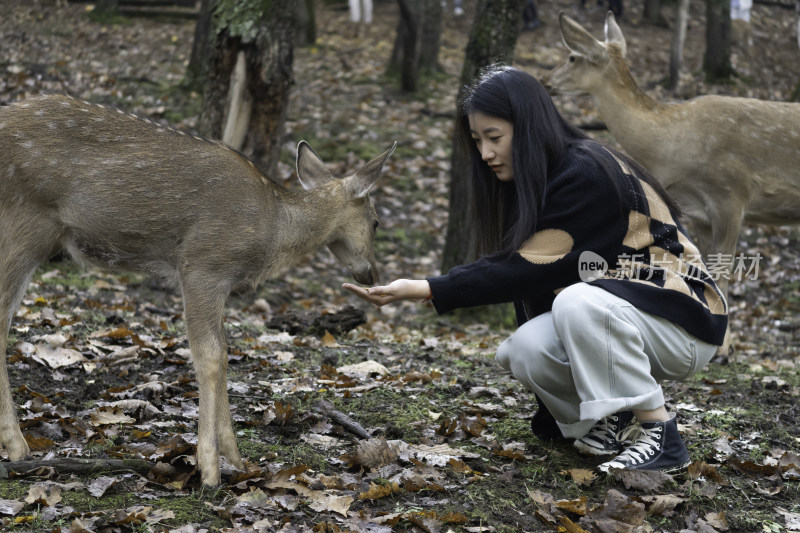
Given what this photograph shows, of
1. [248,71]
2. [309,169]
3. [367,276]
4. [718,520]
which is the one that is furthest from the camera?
[248,71]

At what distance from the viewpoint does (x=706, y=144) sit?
312 inches

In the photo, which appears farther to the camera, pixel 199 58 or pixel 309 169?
pixel 199 58

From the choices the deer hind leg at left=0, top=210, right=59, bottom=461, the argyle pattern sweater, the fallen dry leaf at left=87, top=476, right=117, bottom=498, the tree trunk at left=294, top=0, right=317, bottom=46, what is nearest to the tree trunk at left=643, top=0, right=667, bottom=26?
the tree trunk at left=294, top=0, right=317, bottom=46

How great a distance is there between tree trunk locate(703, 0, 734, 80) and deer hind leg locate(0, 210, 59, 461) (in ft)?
56.0

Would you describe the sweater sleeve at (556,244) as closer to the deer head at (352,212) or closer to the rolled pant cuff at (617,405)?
the rolled pant cuff at (617,405)

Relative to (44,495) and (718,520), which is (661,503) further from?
(44,495)

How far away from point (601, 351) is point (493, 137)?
112cm

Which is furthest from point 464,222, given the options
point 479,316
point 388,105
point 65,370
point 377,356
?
point 388,105

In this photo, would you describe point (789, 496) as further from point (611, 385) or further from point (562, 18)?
point (562, 18)

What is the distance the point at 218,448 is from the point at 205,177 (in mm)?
1275

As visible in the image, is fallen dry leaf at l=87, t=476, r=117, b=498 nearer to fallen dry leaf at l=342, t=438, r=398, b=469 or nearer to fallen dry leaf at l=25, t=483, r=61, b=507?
fallen dry leaf at l=25, t=483, r=61, b=507

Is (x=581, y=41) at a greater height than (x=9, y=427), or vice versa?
(x=581, y=41)

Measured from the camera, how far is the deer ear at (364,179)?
458 cm

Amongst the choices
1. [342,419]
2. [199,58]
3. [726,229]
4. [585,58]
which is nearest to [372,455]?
[342,419]
